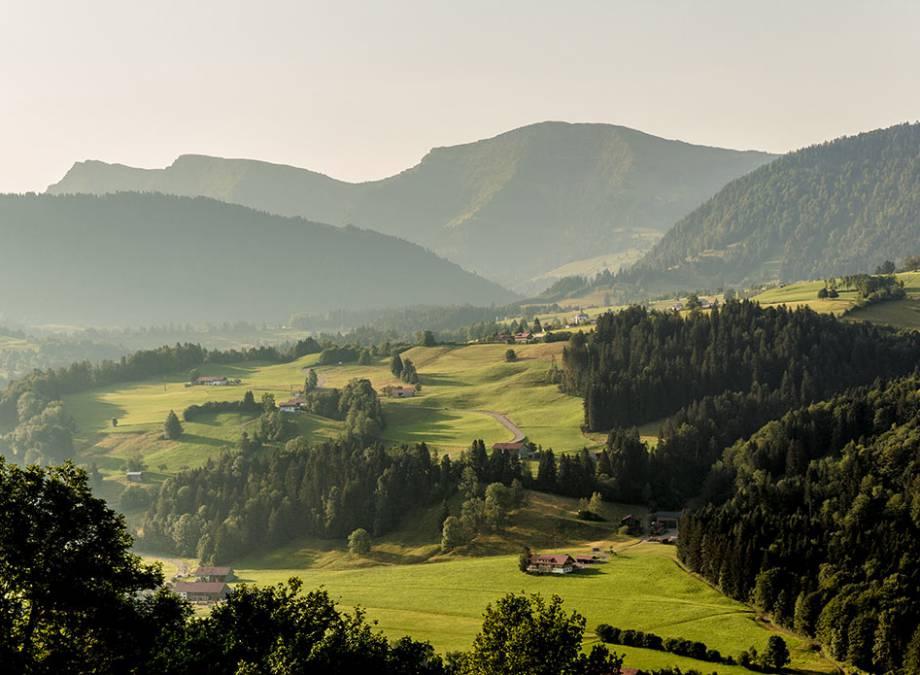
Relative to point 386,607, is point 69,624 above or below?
above

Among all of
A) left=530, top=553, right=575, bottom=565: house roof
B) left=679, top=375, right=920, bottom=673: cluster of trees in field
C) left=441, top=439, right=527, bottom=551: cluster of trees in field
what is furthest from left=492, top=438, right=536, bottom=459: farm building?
left=530, top=553, right=575, bottom=565: house roof

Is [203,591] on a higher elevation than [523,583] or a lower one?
lower

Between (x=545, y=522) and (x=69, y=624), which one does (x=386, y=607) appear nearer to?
(x=545, y=522)

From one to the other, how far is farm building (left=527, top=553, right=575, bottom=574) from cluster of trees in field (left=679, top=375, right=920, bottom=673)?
51.7ft

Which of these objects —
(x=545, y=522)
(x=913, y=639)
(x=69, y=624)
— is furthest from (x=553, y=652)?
(x=545, y=522)

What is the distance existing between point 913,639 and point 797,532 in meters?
35.8

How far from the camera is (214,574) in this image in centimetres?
15450

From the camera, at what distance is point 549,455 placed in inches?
6860

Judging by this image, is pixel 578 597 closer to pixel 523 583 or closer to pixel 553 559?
pixel 523 583

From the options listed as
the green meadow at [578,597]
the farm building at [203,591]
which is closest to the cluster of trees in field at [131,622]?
the green meadow at [578,597]

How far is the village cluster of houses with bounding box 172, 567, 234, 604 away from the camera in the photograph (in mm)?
141000

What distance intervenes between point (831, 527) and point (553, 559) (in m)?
36.3

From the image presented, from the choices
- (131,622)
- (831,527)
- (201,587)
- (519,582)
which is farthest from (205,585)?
(131,622)

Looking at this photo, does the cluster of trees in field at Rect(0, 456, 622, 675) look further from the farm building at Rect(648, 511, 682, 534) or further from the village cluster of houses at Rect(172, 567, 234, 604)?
the farm building at Rect(648, 511, 682, 534)
